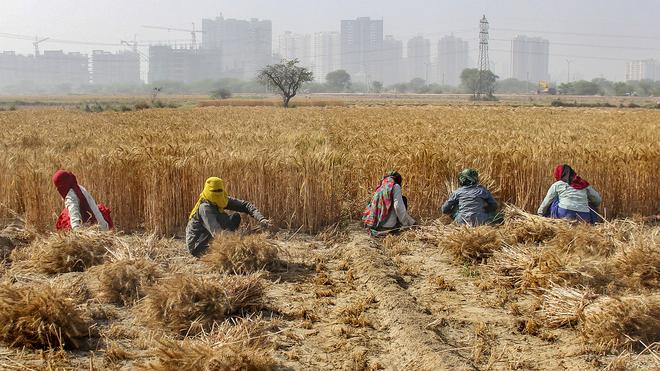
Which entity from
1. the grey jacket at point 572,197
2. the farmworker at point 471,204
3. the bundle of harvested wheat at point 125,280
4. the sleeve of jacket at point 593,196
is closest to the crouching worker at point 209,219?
the bundle of harvested wheat at point 125,280

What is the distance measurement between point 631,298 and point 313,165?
5208 millimetres

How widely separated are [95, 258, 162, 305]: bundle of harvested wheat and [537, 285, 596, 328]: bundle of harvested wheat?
11.7 ft

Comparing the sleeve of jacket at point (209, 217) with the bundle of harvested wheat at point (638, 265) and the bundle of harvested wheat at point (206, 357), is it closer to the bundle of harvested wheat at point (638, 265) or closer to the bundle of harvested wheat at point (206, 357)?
the bundle of harvested wheat at point (206, 357)

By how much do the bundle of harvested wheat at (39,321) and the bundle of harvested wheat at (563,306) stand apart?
3807 mm

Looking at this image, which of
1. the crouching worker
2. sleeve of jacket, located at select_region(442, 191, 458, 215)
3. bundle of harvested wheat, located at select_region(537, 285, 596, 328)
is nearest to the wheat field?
sleeve of jacket, located at select_region(442, 191, 458, 215)

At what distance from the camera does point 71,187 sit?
7.92 m

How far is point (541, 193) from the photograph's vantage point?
32.8 ft

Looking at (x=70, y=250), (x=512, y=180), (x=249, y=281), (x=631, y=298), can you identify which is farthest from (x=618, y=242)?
(x=70, y=250)

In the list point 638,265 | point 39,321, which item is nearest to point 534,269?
point 638,265

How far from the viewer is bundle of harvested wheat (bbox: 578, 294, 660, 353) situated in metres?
4.91

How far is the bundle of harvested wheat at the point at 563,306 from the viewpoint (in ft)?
17.7

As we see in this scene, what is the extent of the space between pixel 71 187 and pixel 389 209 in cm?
411

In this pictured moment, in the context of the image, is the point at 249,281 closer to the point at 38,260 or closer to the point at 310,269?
the point at 310,269

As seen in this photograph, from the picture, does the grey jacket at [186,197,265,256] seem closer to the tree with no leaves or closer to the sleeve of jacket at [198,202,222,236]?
the sleeve of jacket at [198,202,222,236]
